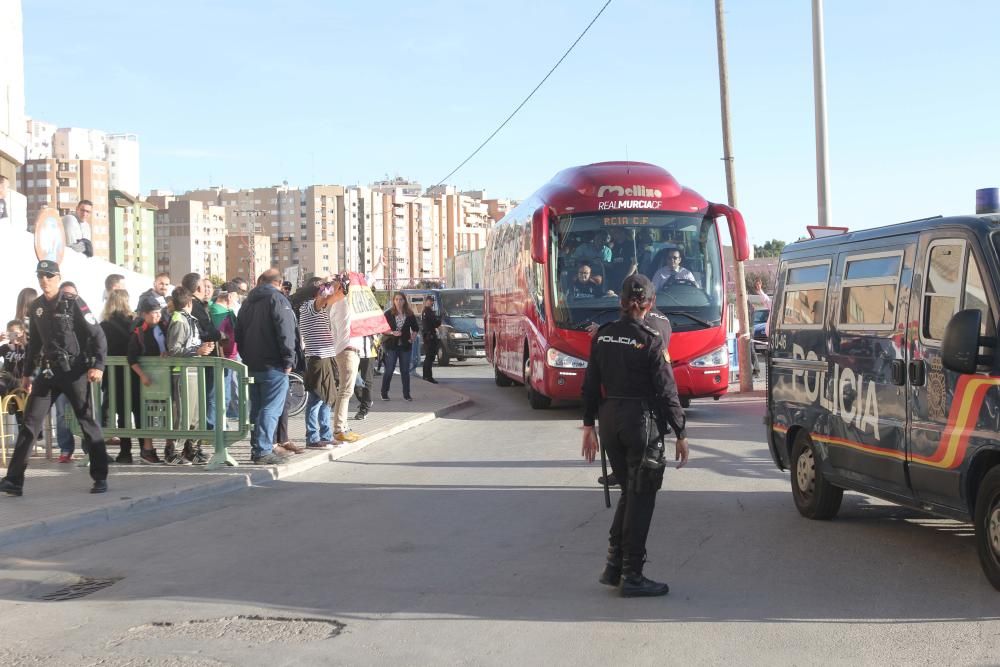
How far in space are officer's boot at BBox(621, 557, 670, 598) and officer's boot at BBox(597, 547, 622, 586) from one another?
160mm

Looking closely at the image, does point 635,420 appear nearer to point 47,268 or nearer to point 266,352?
point 47,268

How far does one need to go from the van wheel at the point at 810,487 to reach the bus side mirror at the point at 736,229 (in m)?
8.36

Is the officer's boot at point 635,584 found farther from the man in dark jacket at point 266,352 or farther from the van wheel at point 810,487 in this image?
the man in dark jacket at point 266,352

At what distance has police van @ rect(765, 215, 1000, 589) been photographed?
254 inches

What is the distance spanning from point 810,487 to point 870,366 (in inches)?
58.3

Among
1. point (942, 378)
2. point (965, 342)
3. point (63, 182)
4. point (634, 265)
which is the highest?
point (63, 182)

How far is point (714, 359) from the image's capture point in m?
16.8

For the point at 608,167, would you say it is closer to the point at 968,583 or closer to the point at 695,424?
the point at 695,424

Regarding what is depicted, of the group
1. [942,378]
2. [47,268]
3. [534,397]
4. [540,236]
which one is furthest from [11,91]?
[942,378]

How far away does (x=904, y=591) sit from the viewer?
21.2 feet

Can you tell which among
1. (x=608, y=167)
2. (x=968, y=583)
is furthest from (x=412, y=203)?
(x=968, y=583)

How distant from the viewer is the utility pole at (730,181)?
2255 cm

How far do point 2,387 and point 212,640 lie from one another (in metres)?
8.10

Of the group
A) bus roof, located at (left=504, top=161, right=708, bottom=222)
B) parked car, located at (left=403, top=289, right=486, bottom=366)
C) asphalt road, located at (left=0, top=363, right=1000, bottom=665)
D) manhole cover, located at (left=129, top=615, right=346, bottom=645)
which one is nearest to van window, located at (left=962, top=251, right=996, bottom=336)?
asphalt road, located at (left=0, top=363, right=1000, bottom=665)
